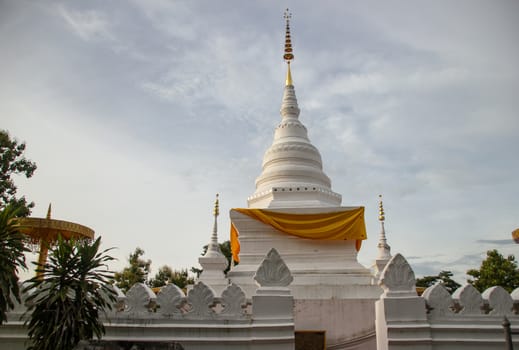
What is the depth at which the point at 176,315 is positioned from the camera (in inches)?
299

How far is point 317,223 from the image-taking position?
16266 mm

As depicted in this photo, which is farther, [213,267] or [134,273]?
[134,273]

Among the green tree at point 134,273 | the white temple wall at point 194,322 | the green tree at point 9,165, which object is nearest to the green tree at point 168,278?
the green tree at point 134,273

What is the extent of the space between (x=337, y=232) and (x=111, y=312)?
10.3 metres

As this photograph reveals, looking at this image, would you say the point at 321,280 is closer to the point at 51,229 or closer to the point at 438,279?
the point at 51,229

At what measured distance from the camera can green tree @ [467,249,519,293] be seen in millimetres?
26438

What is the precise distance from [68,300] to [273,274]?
364 cm

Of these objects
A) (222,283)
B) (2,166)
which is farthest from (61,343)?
(2,166)

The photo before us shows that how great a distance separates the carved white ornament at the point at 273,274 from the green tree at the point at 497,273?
23.7 metres

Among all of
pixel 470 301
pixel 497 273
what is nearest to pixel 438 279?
pixel 497 273

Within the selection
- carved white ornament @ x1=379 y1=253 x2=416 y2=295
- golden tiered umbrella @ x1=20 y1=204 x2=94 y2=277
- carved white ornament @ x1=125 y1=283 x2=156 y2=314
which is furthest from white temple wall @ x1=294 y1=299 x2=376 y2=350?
golden tiered umbrella @ x1=20 y1=204 x2=94 y2=277

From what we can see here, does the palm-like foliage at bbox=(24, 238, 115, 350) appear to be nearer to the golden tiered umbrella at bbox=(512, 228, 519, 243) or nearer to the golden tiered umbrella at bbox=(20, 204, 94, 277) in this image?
the golden tiered umbrella at bbox=(20, 204, 94, 277)

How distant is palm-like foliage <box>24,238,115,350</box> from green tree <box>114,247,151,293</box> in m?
25.5

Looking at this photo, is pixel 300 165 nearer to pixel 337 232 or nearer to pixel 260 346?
pixel 337 232
